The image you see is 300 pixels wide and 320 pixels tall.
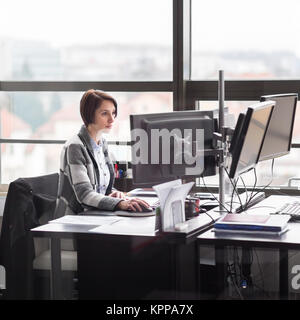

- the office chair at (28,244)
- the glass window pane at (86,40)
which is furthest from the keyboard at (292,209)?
the glass window pane at (86,40)

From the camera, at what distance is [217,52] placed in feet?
13.2

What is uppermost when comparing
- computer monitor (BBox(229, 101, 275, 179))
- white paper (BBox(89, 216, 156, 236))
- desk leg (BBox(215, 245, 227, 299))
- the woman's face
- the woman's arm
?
the woman's face

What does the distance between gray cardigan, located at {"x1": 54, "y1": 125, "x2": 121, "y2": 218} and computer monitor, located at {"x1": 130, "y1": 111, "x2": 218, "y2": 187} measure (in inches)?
11.7

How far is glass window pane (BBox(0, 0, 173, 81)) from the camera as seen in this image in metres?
4.11

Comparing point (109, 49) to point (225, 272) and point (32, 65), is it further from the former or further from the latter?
point (225, 272)

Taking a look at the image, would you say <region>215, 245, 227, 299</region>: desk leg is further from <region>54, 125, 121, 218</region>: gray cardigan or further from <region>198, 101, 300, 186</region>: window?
<region>198, 101, 300, 186</region>: window

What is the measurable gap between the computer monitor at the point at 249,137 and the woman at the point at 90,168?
55 centimetres

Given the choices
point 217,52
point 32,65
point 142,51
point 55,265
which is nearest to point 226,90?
point 217,52

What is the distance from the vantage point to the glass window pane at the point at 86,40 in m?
4.11

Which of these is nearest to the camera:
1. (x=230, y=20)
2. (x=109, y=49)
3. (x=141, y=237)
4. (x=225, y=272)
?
(x=141, y=237)

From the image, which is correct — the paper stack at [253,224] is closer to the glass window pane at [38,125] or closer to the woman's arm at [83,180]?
the woman's arm at [83,180]

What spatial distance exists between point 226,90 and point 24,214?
60.8 inches

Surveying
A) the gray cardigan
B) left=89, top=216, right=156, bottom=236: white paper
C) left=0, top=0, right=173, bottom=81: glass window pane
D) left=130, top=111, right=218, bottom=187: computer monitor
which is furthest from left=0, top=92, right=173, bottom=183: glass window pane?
left=89, top=216, right=156, bottom=236: white paper

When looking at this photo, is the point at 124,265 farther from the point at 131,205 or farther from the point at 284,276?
the point at 284,276
